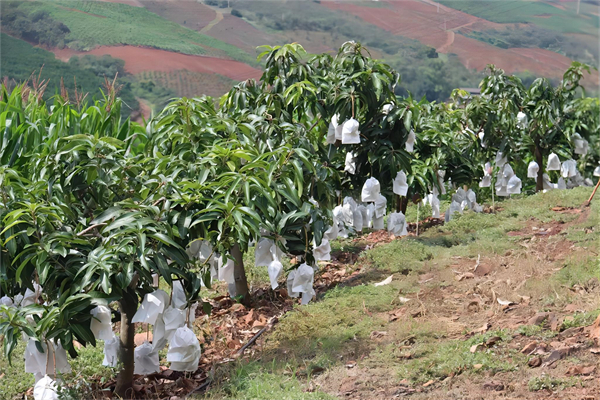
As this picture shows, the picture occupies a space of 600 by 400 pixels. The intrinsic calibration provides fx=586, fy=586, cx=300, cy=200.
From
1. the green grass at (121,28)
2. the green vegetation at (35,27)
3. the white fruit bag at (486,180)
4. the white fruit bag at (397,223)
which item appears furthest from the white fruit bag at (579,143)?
the green vegetation at (35,27)

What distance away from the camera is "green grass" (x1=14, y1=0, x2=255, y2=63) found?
19.5 meters

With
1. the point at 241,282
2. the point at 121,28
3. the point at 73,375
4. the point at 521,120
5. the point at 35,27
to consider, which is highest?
the point at 121,28

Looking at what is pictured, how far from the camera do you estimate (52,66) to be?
60.7 feet

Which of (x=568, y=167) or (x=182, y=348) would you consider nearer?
(x=182, y=348)

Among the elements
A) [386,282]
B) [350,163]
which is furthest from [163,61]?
[386,282]

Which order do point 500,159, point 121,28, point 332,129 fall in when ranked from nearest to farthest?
point 332,129
point 500,159
point 121,28

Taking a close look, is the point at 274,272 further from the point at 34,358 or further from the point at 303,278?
the point at 34,358

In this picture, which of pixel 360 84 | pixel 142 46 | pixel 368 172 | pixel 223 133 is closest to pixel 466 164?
pixel 368 172

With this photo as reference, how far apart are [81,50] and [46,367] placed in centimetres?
1921

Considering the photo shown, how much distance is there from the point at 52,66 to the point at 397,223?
55.3 feet

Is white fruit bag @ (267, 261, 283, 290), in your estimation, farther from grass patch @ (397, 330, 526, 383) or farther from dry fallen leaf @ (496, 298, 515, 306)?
dry fallen leaf @ (496, 298, 515, 306)

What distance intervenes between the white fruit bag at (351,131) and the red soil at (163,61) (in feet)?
42.9

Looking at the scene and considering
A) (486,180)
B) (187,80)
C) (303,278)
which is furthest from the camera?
(187,80)

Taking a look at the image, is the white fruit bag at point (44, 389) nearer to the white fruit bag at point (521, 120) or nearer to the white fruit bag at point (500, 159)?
the white fruit bag at point (500, 159)
